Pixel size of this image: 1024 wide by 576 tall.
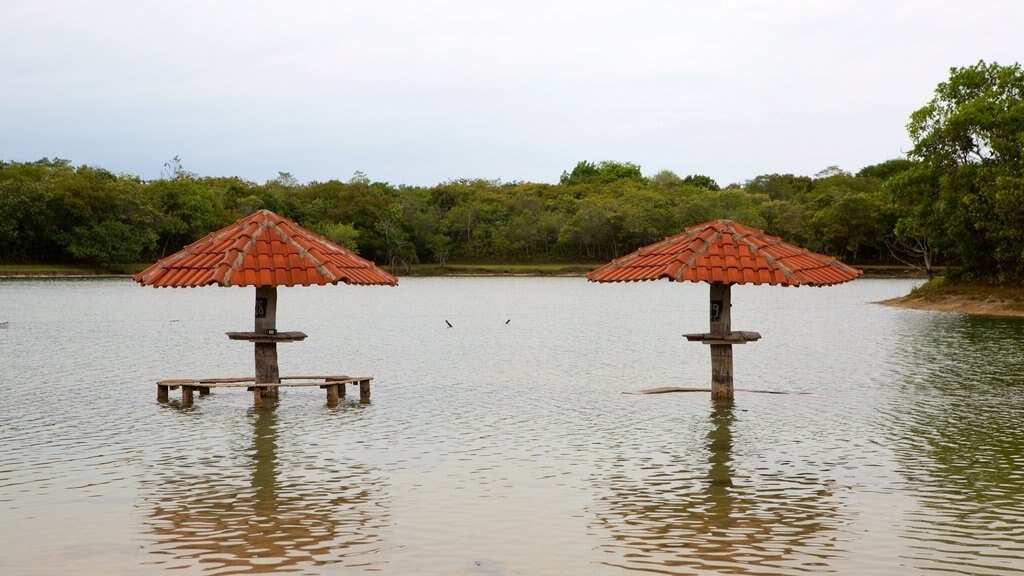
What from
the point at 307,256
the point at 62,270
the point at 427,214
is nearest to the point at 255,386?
the point at 307,256

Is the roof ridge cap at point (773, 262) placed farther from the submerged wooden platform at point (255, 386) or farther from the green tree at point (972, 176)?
the green tree at point (972, 176)

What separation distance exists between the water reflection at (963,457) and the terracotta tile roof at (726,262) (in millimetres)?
3024

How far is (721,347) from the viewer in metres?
20.0

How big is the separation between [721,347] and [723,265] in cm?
273

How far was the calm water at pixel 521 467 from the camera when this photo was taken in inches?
393

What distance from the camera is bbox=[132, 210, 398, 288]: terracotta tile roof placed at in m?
18.2

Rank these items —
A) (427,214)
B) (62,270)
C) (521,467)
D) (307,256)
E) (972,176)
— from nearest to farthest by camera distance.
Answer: (521,467)
(307,256)
(972,176)
(62,270)
(427,214)

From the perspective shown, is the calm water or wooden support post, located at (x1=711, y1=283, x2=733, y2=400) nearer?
the calm water

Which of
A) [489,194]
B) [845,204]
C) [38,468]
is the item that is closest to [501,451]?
[38,468]

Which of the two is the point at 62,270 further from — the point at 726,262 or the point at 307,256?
the point at 726,262

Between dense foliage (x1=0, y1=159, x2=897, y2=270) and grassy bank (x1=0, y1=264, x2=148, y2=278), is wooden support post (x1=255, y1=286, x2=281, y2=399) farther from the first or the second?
grassy bank (x1=0, y1=264, x2=148, y2=278)

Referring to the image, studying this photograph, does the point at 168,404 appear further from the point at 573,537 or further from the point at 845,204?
the point at 845,204

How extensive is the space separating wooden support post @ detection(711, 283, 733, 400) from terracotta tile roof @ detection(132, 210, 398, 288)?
236 inches

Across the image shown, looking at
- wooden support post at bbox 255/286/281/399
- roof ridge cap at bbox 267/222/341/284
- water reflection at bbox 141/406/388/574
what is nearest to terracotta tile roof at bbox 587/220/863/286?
roof ridge cap at bbox 267/222/341/284
